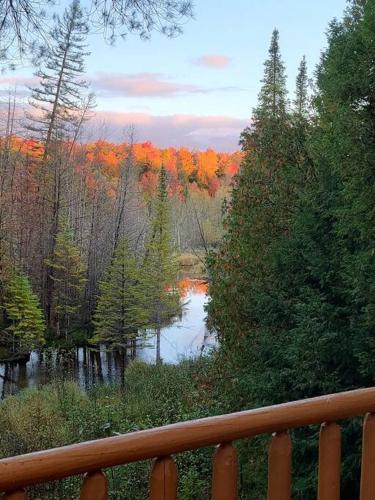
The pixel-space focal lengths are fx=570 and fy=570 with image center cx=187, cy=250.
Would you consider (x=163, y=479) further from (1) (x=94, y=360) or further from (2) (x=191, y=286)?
(2) (x=191, y=286)

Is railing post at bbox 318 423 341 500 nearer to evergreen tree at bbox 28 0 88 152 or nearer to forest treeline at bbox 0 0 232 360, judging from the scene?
forest treeline at bbox 0 0 232 360

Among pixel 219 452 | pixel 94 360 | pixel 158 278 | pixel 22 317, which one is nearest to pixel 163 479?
pixel 219 452

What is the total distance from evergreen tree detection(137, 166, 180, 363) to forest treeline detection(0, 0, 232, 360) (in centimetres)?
6

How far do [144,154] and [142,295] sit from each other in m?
25.9

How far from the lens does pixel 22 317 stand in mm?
21844

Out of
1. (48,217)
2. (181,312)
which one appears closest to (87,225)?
(48,217)

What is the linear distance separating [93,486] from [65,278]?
2458 cm

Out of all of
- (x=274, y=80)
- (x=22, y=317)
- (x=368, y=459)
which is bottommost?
(x=22, y=317)

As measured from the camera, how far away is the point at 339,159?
7.20m

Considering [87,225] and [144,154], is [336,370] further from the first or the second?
[144,154]

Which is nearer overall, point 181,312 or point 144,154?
point 181,312

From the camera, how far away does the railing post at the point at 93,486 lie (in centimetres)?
110

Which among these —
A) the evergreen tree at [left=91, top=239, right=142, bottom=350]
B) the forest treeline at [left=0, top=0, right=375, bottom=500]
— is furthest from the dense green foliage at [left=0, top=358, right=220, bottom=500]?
the evergreen tree at [left=91, top=239, right=142, bottom=350]

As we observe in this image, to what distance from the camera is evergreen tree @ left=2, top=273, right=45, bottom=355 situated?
68.7 ft
